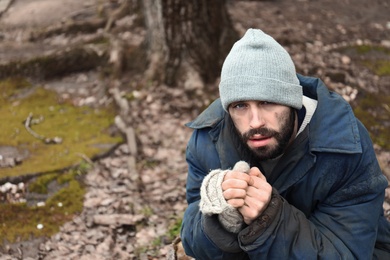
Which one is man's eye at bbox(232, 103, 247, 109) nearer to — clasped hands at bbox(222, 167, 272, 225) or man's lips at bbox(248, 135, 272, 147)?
man's lips at bbox(248, 135, 272, 147)

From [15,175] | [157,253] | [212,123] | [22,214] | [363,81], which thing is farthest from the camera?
[363,81]

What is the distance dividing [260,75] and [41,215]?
10.4 ft

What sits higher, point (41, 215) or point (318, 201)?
point (318, 201)

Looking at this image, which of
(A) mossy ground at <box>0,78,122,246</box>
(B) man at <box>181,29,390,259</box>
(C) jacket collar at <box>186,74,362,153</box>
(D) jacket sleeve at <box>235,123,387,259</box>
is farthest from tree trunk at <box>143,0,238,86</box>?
(D) jacket sleeve at <box>235,123,387,259</box>

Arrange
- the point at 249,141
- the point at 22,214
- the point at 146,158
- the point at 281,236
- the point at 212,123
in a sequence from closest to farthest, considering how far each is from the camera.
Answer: the point at 281,236 < the point at 249,141 < the point at 212,123 < the point at 22,214 < the point at 146,158

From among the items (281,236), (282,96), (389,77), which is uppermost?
(282,96)

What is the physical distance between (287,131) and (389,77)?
5214 millimetres

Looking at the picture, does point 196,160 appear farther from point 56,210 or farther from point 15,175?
point 15,175

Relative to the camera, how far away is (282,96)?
307 cm

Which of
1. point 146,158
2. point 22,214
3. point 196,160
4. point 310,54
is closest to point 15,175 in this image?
point 22,214

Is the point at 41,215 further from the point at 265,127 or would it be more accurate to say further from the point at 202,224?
the point at 265,127

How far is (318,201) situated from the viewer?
129 inches

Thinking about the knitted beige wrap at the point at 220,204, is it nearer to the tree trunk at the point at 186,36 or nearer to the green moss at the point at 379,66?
the tree trunk at the point at 186,36

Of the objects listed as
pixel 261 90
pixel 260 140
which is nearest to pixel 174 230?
pixel 260 140
